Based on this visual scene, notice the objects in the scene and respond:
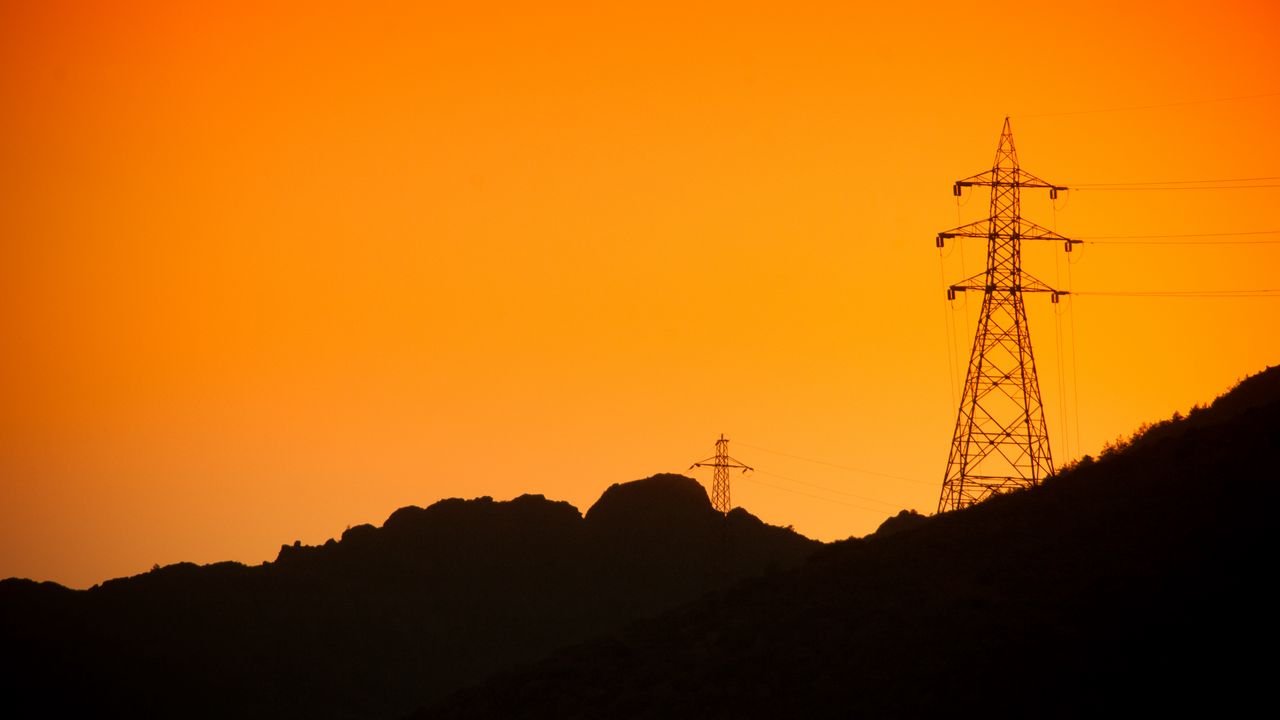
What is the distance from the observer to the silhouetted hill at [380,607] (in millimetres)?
103188

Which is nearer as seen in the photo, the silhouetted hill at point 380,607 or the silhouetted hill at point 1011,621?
the silhouetted hill at point 1011,621

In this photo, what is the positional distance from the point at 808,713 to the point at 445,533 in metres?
95.7

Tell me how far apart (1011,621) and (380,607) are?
8507 centimetres

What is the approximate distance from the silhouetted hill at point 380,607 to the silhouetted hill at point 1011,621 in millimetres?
40411

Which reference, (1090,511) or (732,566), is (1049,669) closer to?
(1090,511)

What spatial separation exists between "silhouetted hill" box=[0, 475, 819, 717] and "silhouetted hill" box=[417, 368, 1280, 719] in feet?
133

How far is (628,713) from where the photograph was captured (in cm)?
4956

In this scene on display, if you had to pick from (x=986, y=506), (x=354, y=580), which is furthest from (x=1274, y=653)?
(x=354, y=580)

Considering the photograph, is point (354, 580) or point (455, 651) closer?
point (455, 651)

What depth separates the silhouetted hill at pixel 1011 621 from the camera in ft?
137

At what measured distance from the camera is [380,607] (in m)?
124

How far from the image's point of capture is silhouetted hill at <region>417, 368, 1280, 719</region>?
41875mm

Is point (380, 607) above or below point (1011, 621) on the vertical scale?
above

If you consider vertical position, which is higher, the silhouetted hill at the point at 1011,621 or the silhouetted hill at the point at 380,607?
the silhouetted hill at the point at 380,607
